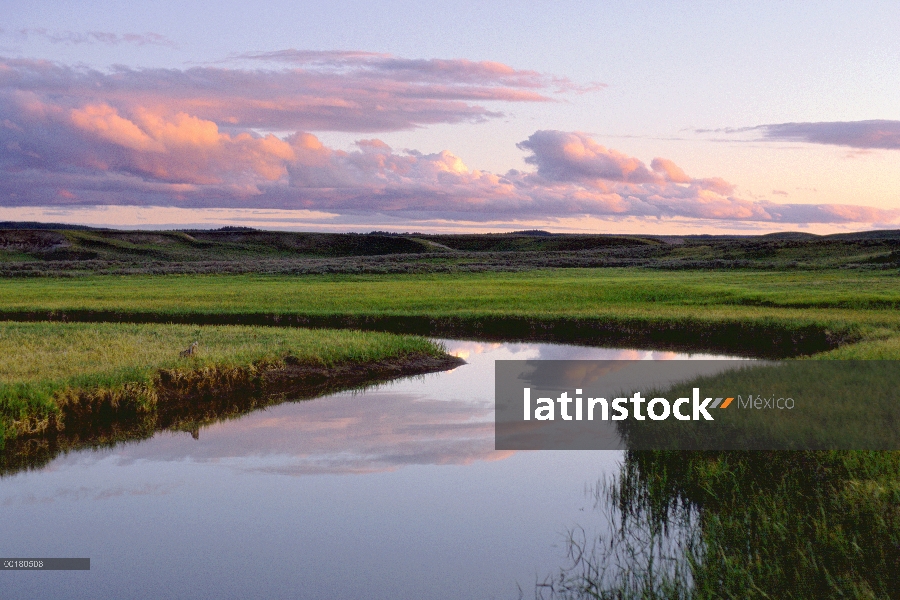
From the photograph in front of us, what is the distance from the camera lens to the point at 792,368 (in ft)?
56.6

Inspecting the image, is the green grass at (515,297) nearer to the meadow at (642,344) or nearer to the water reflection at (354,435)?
the meadow at (642,344)

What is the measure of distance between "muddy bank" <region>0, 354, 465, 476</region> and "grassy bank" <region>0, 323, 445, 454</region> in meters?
0.03

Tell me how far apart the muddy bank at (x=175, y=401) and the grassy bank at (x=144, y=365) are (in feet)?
0.10

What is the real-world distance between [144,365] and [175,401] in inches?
63.9

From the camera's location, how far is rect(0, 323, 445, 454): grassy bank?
51.7 ft

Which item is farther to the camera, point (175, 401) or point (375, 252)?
point (375, 252)

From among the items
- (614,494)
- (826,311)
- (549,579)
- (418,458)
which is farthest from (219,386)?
(826,311)

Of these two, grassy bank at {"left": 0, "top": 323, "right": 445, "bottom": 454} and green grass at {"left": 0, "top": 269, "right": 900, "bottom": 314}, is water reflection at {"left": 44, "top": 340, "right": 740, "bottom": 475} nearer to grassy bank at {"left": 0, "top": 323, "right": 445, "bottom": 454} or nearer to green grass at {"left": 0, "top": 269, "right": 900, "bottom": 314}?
grassy bank at {"left": 0, "top": 323, "right": 445, "bottom": 454}

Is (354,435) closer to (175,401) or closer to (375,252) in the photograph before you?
(175,401)

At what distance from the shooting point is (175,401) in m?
18.4

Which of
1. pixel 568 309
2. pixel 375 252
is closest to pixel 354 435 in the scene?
pixel 568 309

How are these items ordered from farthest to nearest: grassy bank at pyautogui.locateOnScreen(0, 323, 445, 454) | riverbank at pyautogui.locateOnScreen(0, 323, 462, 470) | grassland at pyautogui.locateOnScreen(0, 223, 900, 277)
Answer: grassland at pyautogui.locateOnScreen(0, 223, 900, 277) → grassy bank at pyautogui.locateOnScreen(0, 323, 445, 454) → riverbank at pyautogui.locateOnScreen(0, 323, 462, 470)

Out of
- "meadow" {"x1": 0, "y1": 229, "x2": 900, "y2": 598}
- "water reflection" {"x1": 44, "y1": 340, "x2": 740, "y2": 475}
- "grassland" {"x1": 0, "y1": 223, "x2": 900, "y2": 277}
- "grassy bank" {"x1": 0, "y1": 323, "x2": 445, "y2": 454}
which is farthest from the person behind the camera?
"grassland" {"x1": 0, "y1": 223, "x2": 900, "y2": 277}

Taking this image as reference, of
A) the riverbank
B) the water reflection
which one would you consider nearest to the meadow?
the riverbank
